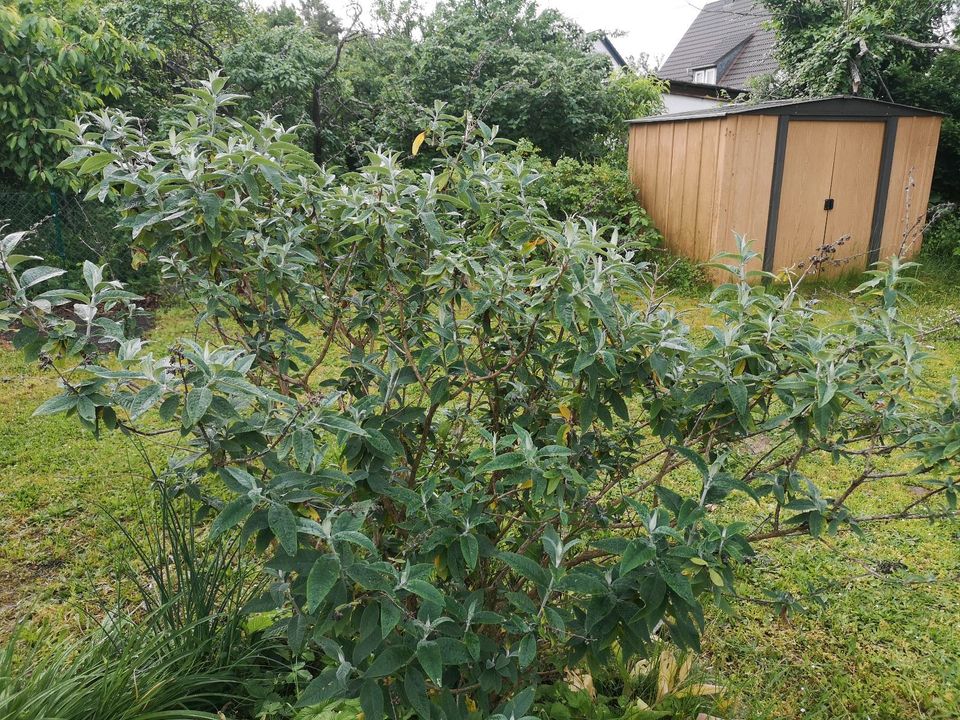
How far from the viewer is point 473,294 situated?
1.91 meters

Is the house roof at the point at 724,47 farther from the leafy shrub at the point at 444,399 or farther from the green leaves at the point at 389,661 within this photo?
the green leaves at the point at 389,661

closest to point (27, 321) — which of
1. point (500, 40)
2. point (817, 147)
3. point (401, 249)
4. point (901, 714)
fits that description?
point (401, 249)

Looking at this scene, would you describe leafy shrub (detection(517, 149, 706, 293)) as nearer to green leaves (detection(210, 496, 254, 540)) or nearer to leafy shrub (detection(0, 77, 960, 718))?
leafy shrub (detection(0, 77, 960, 718))

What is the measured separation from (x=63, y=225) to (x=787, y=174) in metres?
7.59

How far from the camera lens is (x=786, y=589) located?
313 centimetres

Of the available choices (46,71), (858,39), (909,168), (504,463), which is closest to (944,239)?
(909,168)

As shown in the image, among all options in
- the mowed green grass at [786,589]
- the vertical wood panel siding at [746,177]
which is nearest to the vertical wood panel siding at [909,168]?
the vertical wood panel siding at [746,177]

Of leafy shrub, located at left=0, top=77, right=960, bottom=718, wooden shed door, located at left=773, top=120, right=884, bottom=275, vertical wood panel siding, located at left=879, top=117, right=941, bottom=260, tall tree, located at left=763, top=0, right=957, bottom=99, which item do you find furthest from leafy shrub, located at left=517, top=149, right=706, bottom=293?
leafy shrub, located at left=0, top=77, right=960, bottom=718

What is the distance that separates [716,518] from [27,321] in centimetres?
303

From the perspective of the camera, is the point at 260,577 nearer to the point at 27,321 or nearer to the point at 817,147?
the point at 27,321

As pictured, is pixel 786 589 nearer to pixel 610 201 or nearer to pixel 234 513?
pixel 234 513

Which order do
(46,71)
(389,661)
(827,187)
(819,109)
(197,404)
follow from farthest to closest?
1. (827,187)
2. (819,109)
3. (46,71)
4. (389,661)
5. (197,404)

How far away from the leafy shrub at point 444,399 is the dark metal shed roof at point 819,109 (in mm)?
6203

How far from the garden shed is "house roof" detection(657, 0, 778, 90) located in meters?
10.7
